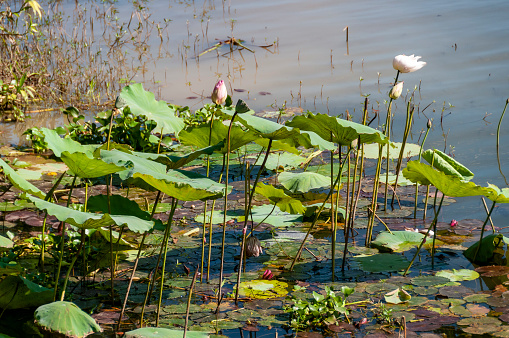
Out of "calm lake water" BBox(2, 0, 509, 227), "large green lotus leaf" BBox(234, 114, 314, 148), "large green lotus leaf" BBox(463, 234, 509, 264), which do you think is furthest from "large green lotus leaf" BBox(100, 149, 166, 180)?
"calm lake water" BBox(2, 0, 509, 227)

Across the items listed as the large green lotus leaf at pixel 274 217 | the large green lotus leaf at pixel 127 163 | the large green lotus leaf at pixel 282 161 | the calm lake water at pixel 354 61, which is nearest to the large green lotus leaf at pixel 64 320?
the large green lotus leaf at pixel 127 163

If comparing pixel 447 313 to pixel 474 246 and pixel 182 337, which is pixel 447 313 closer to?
pixel 474 246

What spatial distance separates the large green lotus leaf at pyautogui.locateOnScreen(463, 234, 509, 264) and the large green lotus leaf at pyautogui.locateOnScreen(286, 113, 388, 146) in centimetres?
75

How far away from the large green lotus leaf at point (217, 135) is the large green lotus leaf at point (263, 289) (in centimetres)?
57

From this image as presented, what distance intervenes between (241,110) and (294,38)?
19.9ft

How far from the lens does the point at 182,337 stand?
66.2 inches

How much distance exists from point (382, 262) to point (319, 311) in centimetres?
69

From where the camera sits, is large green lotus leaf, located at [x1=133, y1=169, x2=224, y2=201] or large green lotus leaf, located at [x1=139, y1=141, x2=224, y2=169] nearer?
large green lotus leaf, located at [x1=133, y1=169, x2=224, y2=201]

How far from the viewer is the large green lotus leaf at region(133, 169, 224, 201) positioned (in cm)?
177

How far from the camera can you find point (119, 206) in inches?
93.1

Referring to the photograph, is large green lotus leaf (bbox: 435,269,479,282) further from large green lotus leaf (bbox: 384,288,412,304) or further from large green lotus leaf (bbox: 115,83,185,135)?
large green lotus leaf (bbox: 115,83,185,135)

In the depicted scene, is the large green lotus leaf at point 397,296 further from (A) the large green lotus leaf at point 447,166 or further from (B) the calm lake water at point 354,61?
(B) the calm lake water at point 354,61

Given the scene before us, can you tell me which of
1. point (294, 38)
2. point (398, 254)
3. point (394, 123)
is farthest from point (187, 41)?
point (398, 254)

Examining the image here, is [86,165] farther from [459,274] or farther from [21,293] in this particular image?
[459,274]
